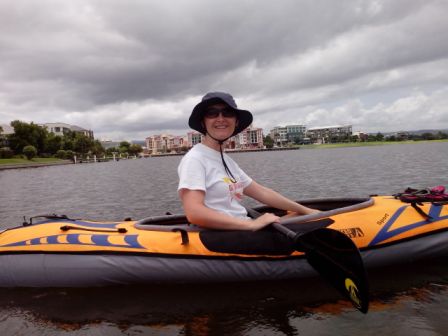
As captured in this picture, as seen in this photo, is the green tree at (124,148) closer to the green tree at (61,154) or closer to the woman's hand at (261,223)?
the green tree at (61,154)

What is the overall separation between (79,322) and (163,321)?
3.13 ft

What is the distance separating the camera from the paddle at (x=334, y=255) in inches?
140

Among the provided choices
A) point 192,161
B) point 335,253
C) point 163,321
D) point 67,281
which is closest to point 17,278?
point 67,281

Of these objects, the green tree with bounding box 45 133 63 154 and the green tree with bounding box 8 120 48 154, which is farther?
the green tree with bounding box 45 133 63 154

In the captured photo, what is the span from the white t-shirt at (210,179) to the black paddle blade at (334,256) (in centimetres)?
94

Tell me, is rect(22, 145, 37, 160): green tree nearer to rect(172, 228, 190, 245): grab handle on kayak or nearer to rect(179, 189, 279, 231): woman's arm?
rect(172, 228, 190, 245): grab handle on kayak

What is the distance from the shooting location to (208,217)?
3.97m

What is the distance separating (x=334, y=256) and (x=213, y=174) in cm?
154

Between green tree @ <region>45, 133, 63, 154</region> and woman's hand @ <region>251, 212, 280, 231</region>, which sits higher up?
green tree @ <region>45, 133, 63, 154</region>

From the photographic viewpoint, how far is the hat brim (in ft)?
12.9

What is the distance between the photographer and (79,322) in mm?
4020

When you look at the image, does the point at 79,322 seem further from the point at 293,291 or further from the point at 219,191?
the point at 293,291

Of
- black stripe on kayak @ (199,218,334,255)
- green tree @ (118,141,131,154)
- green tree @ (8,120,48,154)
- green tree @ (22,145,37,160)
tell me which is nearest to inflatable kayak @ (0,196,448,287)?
black stripe on kayak @ (199,218,334,255)

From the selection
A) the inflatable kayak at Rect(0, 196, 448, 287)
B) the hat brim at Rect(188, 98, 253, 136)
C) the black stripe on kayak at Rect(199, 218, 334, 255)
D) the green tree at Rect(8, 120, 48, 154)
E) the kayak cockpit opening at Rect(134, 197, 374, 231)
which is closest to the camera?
the hat brim at Rect(188, 98, 253, 136)
